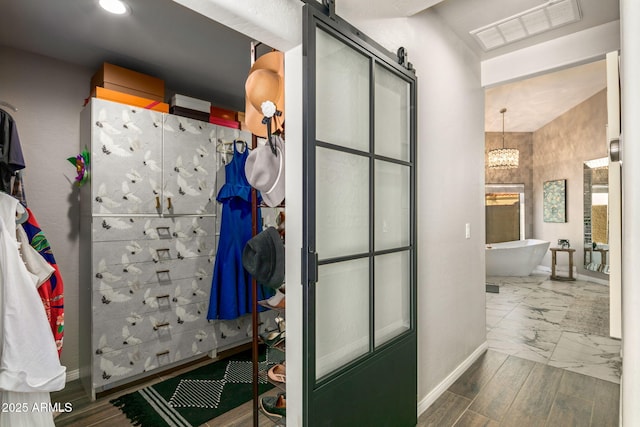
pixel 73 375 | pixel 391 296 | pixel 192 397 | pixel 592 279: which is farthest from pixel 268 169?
pixel 592 279

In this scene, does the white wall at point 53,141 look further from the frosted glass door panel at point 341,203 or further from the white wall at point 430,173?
the frosted glass door panel at point 341,203

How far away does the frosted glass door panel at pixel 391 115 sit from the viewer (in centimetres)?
165

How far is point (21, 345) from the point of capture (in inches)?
56.1

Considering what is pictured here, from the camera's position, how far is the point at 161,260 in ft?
8.54

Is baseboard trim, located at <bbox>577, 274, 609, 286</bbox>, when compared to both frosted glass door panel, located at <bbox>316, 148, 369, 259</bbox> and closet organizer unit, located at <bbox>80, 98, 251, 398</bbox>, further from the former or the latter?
closet organizer unit, located at <bbox>80, 98, 251, 398</bbox>

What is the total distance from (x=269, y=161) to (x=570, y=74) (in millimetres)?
4795

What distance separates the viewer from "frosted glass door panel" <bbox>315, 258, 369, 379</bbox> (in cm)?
135

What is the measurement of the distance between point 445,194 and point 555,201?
5.56 meters

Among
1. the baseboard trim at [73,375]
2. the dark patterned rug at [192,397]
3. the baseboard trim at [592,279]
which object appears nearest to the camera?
the dark patterned rug at [192,397]

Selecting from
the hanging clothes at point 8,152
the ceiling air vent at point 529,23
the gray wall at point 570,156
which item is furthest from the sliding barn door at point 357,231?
the gray wall at point 570,156

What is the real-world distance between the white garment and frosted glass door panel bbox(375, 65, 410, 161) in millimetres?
1735

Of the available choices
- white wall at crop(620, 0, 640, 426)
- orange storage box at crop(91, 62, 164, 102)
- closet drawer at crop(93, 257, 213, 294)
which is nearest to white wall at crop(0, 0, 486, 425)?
orange storage box at crop(91, 62, 164, 102)

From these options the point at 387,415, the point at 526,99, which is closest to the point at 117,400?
the point at 387,415

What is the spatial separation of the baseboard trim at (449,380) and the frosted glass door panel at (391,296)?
62 cm
